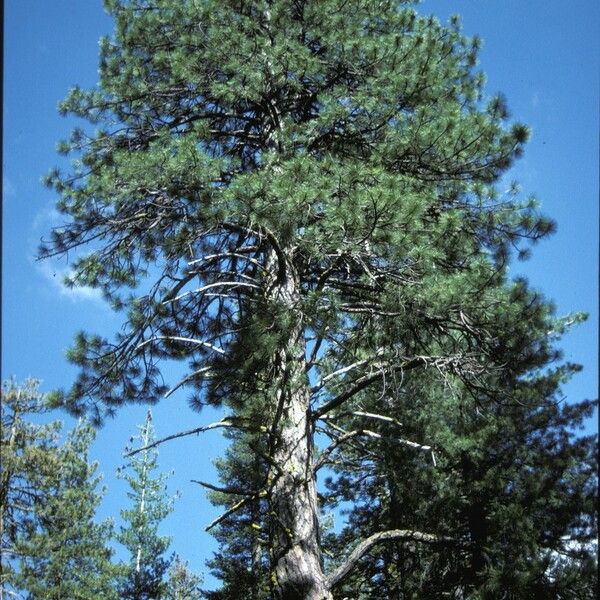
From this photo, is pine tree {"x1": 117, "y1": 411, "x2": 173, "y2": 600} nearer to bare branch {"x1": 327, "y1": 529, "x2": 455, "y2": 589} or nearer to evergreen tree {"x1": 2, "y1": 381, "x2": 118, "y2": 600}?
evergreen tree {"x1": 2, "y1": 381, "x2": 118, "y2": 600}

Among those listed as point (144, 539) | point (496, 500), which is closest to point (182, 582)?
point (144, 539)

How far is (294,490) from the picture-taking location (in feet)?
15.7

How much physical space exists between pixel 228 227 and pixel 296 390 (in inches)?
70.3

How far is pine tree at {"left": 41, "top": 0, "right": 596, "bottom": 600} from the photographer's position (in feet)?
16.7

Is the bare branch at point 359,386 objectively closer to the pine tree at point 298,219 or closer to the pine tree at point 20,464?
the pine tree at point 298,219

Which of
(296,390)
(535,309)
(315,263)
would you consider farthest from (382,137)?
(296,390)

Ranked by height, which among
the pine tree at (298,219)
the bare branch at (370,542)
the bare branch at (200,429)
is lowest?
the bare branch at (370,542)

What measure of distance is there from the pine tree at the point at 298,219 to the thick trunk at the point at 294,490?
0.02 m

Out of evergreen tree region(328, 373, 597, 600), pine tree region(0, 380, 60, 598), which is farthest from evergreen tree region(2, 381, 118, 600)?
evergreen tree region(328, 373, 597, 600)

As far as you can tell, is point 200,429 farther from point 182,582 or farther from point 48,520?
point 182,582

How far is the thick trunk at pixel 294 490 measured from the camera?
4410mm

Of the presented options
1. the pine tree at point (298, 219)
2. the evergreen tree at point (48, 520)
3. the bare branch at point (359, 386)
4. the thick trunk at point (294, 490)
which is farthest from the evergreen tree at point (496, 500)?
the evergreen tree at point (48, 520)

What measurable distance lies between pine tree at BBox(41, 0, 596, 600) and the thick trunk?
2 cm

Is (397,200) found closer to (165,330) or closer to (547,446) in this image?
(165,330)
